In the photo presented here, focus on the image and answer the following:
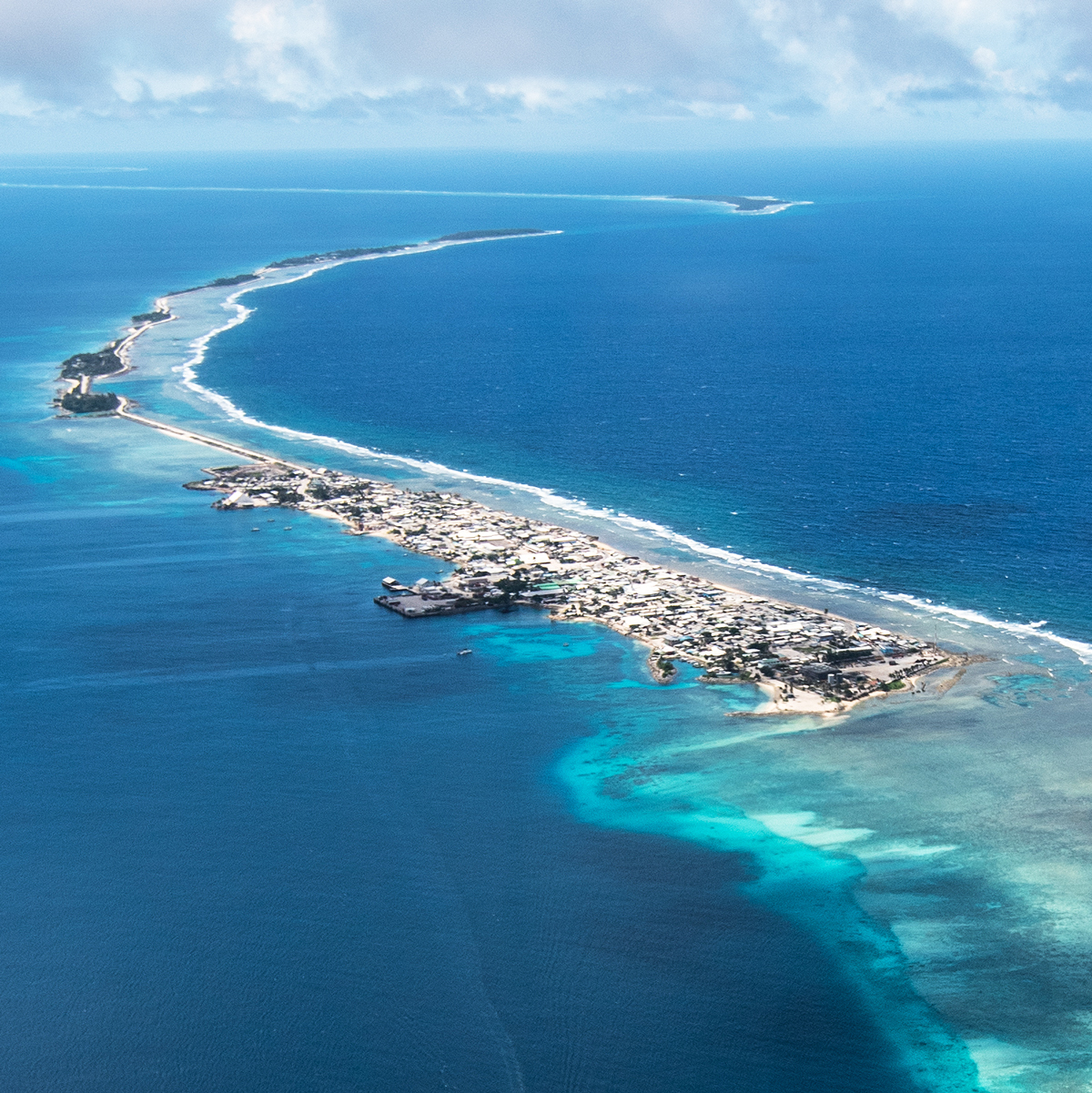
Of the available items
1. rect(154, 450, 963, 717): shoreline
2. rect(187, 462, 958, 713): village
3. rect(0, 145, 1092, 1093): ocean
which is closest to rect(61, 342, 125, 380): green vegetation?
rect(0, 145, 1092, 1093): ocean

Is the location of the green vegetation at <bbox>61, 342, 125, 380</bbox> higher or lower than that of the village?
higher

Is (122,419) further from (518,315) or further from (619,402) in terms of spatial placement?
(518,315)

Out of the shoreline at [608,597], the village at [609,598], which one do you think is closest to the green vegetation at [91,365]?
the shoreline at [608,597]

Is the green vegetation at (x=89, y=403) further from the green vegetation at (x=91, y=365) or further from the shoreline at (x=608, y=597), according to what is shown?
the shoreline at (x=608, y=597)

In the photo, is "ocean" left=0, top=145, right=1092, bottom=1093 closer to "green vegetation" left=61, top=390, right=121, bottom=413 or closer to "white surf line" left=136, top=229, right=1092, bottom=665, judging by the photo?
"white surf line" left=136, top=229, right=1092, bottom=665

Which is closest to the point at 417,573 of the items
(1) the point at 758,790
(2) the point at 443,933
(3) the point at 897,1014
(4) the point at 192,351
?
(1) the point at 758,790

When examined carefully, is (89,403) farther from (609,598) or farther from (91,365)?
(609,598)

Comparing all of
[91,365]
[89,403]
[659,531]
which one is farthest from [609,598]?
[91,365]
